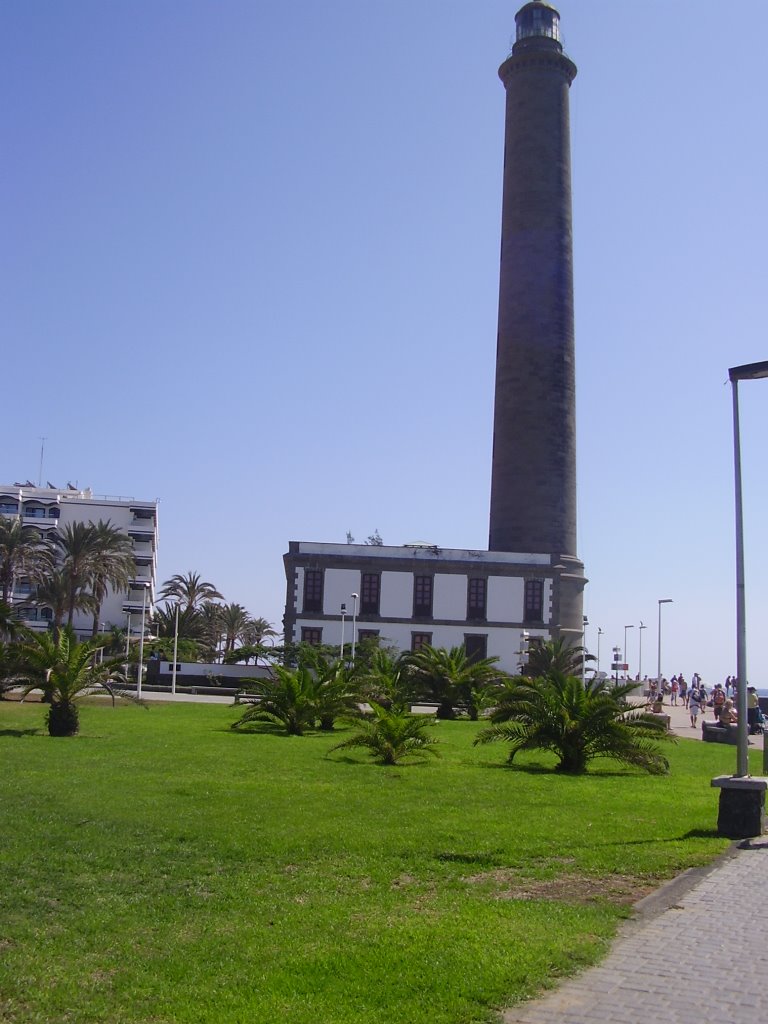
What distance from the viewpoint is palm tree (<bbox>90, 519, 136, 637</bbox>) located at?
56.8 meters

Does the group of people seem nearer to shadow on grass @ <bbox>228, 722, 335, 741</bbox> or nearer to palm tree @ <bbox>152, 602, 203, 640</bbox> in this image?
shadow on grass @ <bbox>228, 722, 335, 741</bbox>

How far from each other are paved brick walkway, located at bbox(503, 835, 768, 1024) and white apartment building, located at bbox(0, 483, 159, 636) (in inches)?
2973

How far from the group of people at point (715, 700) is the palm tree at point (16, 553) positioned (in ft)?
109

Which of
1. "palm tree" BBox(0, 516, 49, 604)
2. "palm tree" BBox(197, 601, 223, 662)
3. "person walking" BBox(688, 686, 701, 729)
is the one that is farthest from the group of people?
"palm tree" BBox(0, 516, 49, 604)

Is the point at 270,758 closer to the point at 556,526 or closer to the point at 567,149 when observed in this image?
the point at 556,526

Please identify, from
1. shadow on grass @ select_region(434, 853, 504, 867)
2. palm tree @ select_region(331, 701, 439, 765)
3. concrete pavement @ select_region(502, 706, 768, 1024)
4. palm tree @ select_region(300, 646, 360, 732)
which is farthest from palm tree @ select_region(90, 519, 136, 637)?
concrete pavement @ select_region(502, 706, 768, 1024)

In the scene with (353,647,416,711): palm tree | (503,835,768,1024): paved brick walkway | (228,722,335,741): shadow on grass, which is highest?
(353,647,416,711): palm tree

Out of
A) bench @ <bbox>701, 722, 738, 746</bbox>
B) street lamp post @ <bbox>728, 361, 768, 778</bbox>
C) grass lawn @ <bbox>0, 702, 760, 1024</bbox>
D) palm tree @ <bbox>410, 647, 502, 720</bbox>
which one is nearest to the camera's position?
grass lawn @ <bbox>0, 702, 760, 1024</bbox>

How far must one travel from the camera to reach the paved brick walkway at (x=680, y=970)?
5.11 metres

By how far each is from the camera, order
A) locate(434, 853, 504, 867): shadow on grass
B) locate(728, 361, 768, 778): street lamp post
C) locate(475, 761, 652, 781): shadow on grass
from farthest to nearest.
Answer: locate(475, 761, 652, 781): shadow on grass, locate(728, 361, 768, 778): street lamp post, locate(434, 853, 504, 867): shadow on grass

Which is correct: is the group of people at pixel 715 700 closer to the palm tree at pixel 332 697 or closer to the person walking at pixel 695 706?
the person walking at pixel 695 706

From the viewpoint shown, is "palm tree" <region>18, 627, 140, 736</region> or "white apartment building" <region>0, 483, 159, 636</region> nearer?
"palm tree" <region>18, 627, 140, 736</region>

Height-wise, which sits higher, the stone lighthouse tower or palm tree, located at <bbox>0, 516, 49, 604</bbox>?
the stone lighthouse tower

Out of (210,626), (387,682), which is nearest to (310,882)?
(387,682)
